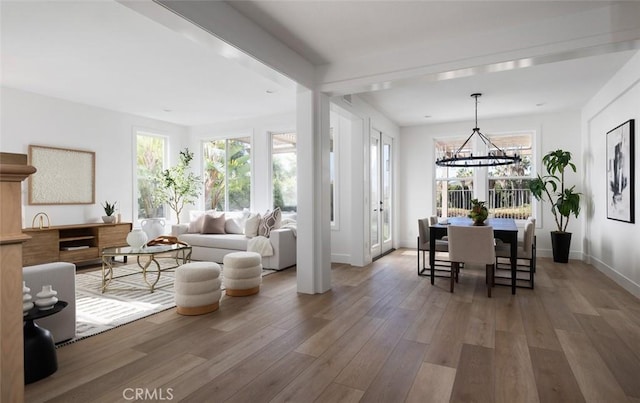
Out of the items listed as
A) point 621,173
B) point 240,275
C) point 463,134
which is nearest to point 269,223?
point 240,275

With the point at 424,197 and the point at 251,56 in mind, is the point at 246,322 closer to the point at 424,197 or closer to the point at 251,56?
the point at 251,56

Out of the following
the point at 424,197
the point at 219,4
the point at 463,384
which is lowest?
the point at 463,384

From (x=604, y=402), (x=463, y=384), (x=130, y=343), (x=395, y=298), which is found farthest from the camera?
(x=395, y=298)

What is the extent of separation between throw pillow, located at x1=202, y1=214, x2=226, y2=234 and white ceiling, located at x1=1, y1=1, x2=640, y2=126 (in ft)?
6.42

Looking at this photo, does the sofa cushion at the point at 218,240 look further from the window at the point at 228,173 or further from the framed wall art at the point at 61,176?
the framed wall art at the point at 61,176

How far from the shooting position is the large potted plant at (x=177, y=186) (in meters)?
6.89

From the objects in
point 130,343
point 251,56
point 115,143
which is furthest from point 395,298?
point 115,143

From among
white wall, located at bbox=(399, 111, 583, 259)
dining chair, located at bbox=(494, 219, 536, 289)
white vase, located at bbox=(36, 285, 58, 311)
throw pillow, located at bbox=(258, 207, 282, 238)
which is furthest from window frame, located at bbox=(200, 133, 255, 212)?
white vase, located at bbox=(36, 285, 58, 311)

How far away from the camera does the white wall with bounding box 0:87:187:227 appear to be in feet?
16.4

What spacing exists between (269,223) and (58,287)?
3244 mm

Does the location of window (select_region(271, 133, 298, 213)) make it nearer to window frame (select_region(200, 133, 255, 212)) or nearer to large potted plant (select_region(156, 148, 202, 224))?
window frame (select_region(200, 133, 255, 212))

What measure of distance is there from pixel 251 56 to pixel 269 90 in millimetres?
2054

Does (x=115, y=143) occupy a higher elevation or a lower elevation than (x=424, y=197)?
higher

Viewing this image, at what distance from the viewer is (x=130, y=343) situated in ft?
8.69
